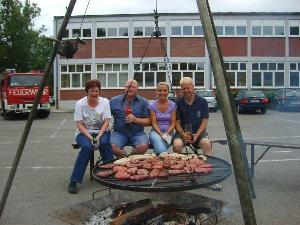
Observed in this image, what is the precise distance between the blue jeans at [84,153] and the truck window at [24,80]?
1546 centimetres

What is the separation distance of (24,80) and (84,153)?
16059 mm

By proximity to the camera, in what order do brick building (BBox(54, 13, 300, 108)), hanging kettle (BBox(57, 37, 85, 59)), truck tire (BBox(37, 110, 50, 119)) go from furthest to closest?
brick building (BBox(54, 13, 300, 108)) → truck tire (BBox(37, 110, 50, 119)) → hanging kettle (BBox(57, 37, 85, 59))

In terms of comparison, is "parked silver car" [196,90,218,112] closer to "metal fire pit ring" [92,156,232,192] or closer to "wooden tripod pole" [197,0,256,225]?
"metal fire pit ring" [92,156,232,192]

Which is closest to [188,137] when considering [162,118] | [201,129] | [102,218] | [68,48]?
[201,129]

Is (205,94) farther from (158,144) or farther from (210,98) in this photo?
(158,144)

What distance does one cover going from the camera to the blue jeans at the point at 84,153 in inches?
251

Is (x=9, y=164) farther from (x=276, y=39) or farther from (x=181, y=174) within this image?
(x=276, y=39)

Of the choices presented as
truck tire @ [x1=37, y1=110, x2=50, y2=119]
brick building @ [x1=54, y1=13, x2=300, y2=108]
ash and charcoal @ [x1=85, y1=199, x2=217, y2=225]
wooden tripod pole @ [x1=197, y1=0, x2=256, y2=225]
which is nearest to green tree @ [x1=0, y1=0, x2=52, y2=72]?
brick building @ [x1=54, y1=13, x2=300, y2=108]

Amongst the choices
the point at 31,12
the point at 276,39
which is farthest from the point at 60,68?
the point at 276,39

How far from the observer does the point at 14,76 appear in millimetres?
21531

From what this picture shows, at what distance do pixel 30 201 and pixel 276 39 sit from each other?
98.8 ft

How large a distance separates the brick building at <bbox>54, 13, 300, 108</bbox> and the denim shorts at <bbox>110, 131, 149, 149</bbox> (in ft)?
85.5

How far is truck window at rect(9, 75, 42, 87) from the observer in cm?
2130

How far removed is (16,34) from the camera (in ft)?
102
